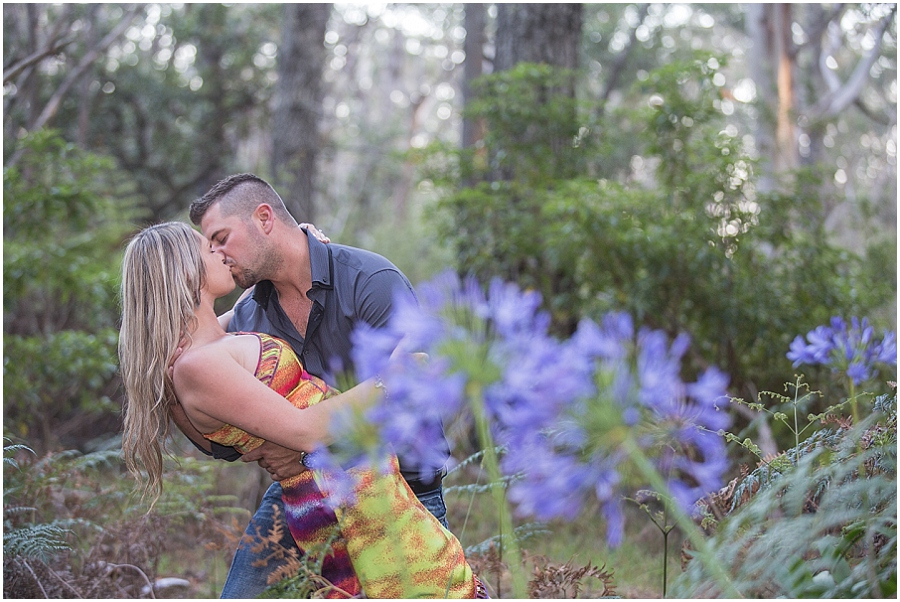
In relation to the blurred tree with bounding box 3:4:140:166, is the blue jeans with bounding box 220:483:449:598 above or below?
below

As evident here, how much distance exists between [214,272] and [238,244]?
0.34m

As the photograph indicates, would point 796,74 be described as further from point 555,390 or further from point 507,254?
point 555,390

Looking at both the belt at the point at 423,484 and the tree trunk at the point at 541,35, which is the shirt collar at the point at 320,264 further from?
the tree trunk at the point at 541,35

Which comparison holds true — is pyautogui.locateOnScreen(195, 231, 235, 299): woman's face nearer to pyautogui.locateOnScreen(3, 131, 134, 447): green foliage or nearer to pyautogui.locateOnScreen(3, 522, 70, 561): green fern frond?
pyautogui.locateOnScreen(3, 522, 70, 561): green fern frond

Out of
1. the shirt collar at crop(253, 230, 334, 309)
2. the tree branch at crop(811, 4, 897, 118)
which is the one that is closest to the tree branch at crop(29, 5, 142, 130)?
the shirt collar at crop(253, 230, 334, 309)

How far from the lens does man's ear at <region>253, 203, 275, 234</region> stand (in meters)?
2.84

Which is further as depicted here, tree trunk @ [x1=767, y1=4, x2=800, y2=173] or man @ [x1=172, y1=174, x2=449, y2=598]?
tree trunk @ [x1=767, y1=4, x2=800, y2=173]

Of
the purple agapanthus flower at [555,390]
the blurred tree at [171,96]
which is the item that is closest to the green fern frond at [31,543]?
the purple agapanthus flower at [555,390]

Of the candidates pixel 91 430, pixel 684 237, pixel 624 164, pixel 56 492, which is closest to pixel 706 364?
pixel 684 237

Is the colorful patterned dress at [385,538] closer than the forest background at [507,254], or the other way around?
the colorful patterned dress at [385,538]

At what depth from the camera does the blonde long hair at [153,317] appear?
2.30 meters

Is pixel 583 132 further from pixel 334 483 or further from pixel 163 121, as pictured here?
pixel 163 121

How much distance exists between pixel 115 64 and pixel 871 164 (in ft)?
79.7

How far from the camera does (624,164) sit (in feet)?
44.8
